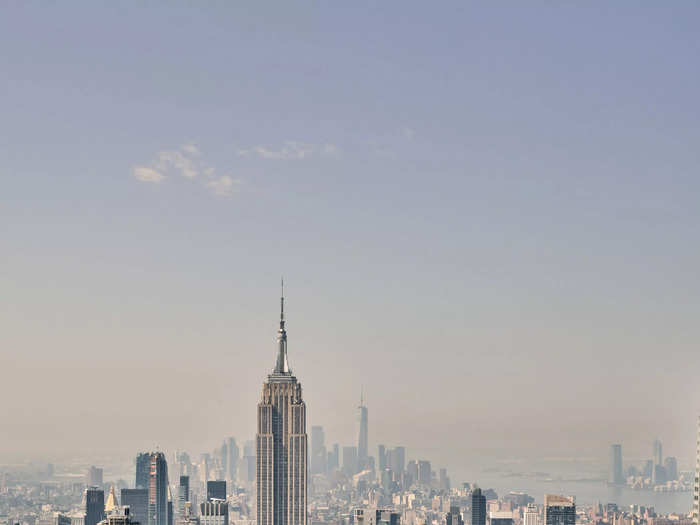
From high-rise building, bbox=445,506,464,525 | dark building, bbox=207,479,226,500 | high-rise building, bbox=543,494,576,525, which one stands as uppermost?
dark building, bbox=207,479,226,500

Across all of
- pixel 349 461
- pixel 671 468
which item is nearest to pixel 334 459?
pixel 349 461

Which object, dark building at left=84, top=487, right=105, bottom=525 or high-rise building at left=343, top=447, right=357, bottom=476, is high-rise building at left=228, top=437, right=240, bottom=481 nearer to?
high-rise building at left=343, top=447, right=357, bottom=476

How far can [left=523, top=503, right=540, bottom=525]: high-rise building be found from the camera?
7975cm

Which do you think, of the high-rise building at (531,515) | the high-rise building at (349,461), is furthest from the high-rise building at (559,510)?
the high-rise building at (349,461)

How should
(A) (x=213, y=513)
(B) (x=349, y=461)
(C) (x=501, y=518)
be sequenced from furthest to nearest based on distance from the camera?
(B) (x=349, y=461) < (A) (x=213, y=513) < (C) (x=501, y=518)

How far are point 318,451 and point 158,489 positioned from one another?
38.7 ft

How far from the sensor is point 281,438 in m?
98.5

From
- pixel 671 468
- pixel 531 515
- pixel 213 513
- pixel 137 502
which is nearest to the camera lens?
pixel 671 468

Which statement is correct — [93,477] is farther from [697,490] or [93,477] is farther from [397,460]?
[697,490]

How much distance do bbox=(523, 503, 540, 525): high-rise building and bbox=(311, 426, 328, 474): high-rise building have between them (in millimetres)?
20151

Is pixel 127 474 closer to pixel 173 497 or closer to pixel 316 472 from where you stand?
pixel 173 497

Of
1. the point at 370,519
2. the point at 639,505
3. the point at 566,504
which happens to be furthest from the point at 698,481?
the point at 370,519

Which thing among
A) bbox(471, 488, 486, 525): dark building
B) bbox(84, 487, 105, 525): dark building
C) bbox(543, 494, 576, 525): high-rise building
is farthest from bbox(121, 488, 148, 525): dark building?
bbox(543, 494, 576, 525): high-rise building

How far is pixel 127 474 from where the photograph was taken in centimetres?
8781
